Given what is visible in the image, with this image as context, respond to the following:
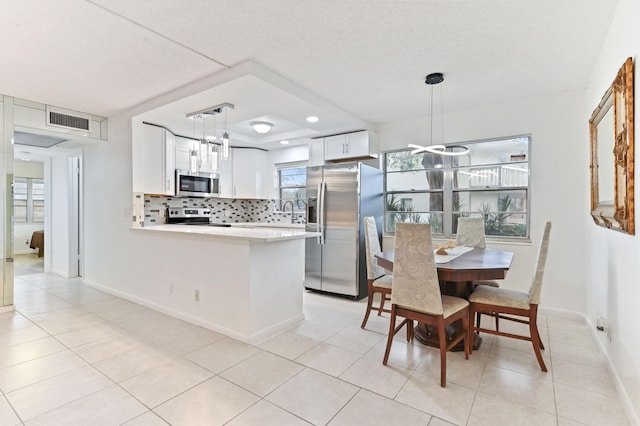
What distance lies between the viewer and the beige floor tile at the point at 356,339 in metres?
2.69

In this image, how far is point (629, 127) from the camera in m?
1.79

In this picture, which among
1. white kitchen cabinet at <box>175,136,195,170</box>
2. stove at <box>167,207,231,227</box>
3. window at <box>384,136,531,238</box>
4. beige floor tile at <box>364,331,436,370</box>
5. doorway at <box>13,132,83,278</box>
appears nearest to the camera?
beige floor tile at <box>364,331,436,370</box>

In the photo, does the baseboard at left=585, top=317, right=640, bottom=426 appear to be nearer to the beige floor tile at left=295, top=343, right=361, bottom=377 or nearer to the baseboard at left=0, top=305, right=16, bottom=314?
the beige floor tile at left=295, top=343, right=361, bottom=377

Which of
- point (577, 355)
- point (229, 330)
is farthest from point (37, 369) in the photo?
point (577, 355)

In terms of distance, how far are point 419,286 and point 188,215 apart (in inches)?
166

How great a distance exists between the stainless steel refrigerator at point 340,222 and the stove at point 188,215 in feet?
6.58

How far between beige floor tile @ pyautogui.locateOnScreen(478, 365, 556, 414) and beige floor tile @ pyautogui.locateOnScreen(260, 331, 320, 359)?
1319 mm

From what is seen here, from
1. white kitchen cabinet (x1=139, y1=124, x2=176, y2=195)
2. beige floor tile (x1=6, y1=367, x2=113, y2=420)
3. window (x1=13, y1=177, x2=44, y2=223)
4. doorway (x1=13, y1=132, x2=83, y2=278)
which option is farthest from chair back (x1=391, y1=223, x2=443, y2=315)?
window (x1=13, y1=177, x2=44, y2=223)

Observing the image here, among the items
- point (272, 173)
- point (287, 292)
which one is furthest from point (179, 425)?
point (272, 173)

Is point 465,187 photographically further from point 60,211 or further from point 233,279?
point 60,211

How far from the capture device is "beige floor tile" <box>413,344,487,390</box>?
2.17m

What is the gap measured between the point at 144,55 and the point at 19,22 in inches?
29.9

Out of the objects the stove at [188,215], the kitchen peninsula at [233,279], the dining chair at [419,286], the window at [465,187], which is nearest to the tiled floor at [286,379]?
the kitchen peninsula at [233,279]

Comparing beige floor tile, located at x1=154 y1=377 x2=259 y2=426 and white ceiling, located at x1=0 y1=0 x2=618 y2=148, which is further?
white ceiling, located at x1=0 y1=0 x2=618 y2=148
